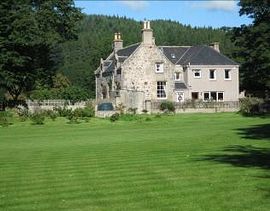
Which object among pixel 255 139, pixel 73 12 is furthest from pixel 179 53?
pixel 255 139

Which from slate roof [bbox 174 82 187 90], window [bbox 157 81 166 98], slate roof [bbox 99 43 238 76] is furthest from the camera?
slate roof [bbox 99 43 238 76]

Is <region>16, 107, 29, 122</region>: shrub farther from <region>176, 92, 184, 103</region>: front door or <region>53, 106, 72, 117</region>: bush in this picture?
<region>176, 92, 184, 103</region>: front door

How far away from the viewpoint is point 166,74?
68875mm

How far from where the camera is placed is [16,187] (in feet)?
47.5

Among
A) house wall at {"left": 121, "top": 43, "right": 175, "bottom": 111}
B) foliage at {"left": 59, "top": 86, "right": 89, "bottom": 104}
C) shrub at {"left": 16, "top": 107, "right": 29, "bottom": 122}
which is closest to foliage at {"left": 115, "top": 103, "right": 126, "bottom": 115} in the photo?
foliage at {"left": 59, "top": 86, "right": 89, "bottom": 104}

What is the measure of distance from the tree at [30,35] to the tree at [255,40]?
1867 centimetres

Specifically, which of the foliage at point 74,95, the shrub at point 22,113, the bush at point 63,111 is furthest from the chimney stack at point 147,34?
the shrub at point 22,113

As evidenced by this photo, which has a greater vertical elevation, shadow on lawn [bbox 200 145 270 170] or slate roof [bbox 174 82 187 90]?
slate roof [bbox 174 82 187 90]

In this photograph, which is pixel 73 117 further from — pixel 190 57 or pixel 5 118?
pixel 190 57

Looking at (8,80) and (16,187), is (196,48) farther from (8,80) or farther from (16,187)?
(16,187)

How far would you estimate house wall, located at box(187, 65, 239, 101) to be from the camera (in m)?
72.8

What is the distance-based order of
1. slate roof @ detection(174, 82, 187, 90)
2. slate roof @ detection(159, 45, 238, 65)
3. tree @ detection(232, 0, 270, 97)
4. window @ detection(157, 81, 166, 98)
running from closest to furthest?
tree @ detection(232, 0, 270, 97), window @ detection(157, 81, 166, 98), slate roof @ detection(174, 82, 187, 90), slate roof @ detection(159, 45, 238, 65)

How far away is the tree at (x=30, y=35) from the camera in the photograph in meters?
54.8

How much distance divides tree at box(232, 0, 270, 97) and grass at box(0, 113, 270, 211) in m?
29.0
